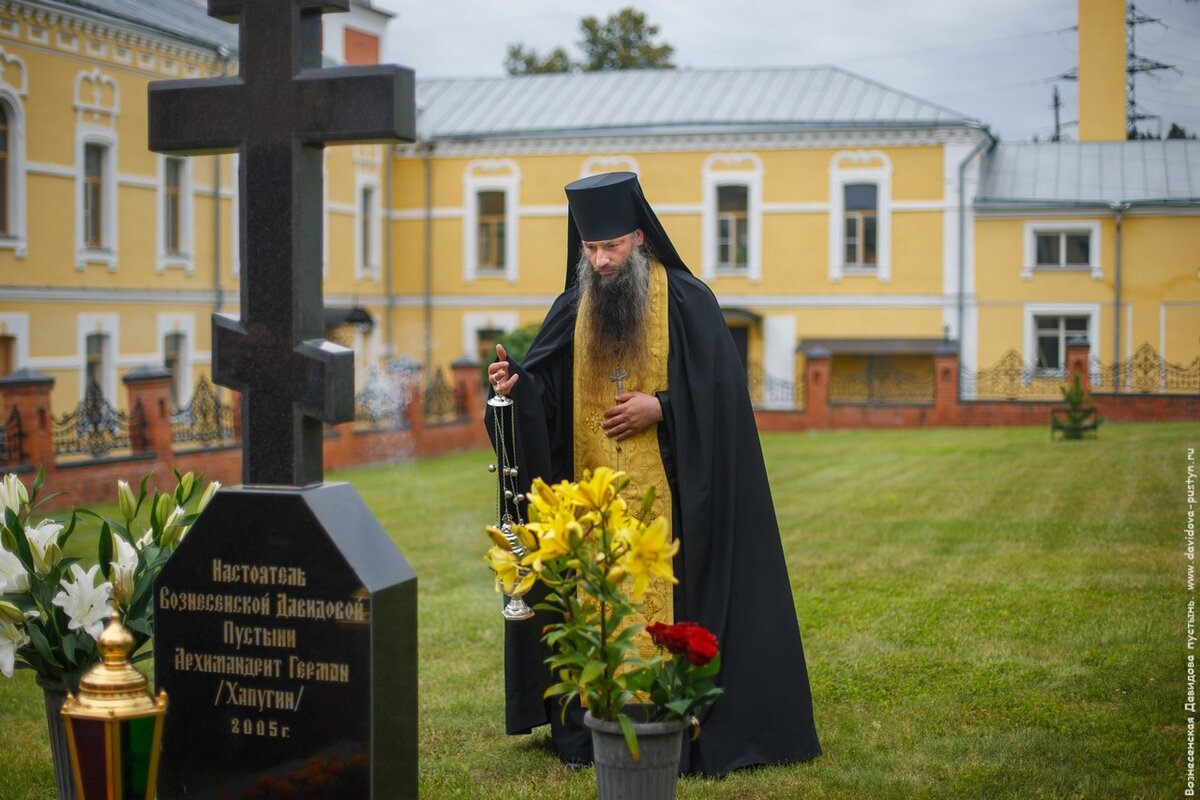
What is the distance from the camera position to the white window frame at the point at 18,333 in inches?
763

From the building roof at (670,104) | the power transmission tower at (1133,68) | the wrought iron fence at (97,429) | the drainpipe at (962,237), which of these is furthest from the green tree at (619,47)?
the power transmission tower at (1133,68)

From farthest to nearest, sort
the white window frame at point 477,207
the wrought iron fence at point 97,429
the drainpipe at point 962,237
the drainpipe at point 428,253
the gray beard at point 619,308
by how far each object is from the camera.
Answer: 1. the drainpipe at point 428,253
2. the white window frame at point 477,207
3. the drainpipe at point 962,237
4. the wrought iron fence at point 97,429
5. the gray beard at point 619,308

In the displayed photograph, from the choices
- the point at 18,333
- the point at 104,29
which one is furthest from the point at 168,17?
the point at 18,333

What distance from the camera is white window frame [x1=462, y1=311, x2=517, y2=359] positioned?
102 ft

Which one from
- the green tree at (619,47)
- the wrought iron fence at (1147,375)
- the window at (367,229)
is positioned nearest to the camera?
the wrought iron fence at (1147,375)

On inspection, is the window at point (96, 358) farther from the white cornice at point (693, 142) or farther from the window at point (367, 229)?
the white cornice at point (693, 142)

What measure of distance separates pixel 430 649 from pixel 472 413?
16545mm

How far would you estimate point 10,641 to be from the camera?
466cm

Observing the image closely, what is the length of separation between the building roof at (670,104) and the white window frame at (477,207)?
30.7 inches

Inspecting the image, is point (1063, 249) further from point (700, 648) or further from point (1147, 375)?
point (700, 648)

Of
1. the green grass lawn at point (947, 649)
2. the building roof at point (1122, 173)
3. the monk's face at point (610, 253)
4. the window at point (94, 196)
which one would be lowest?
the green grass lawn at point (947, 649)

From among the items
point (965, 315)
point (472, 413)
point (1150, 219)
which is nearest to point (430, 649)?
point (1150, 219)

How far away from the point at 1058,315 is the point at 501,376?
72.2 ft

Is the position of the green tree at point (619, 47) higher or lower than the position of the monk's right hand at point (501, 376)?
higher
